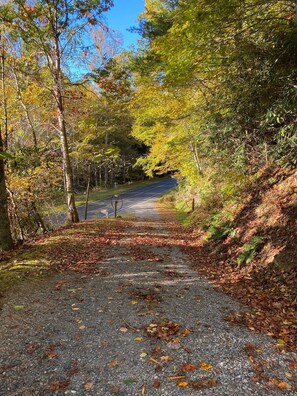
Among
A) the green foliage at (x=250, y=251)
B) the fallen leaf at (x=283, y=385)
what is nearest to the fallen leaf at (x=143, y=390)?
the fallen leaf at (x=283, y=385)

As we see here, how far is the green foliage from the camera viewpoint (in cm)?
594

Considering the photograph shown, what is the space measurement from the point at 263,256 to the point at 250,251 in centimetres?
39

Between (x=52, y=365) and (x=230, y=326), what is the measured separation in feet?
7.05

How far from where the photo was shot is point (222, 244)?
763 centimetres

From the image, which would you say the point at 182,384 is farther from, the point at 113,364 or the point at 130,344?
the point at 130,344

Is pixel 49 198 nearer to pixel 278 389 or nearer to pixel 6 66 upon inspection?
pixel 6 66

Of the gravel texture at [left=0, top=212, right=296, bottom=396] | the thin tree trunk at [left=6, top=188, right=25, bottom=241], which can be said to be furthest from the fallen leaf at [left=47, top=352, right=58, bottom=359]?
the thin tree trunk at [left=6, top=188, right=25, bottom=241]

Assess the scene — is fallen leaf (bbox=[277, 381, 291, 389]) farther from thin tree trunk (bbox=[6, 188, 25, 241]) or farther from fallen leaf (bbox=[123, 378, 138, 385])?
thin tree trunk (bbox=[6, 188, 25, 241])

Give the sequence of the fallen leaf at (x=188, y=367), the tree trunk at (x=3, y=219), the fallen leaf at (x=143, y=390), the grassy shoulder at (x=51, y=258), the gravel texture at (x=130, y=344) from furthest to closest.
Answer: the tree trunk at (x=3, y=219) → the grassy shoulder at (x=51, y=258) → the fallen leaf at (x=188, y=367) → the gravel texture at (x=130, y=344) → the fallen leaf at (x=143, y=390)

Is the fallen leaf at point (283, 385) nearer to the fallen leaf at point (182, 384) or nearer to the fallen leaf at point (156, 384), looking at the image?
the fallen leaf at point (182, 384)

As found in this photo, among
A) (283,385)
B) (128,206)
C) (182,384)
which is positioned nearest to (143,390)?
(182,384)

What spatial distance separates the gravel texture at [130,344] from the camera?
8.89ft

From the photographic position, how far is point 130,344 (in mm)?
3373

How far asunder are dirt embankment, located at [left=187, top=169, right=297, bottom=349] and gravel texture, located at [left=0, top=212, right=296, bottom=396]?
352mm
